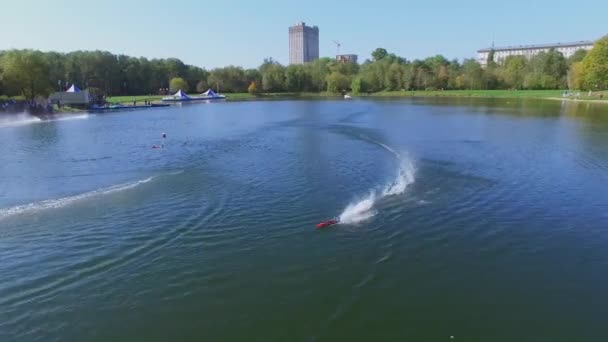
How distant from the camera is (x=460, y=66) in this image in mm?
199250

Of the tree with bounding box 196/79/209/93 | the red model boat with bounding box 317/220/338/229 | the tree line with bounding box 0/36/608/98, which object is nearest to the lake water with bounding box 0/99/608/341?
the red model boat with bounding box 317/220/338/229

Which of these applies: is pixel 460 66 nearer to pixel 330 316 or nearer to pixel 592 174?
pixel 592 174

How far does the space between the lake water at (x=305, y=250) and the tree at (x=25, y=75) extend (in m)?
60.9

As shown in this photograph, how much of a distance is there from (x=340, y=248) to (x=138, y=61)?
182 meters

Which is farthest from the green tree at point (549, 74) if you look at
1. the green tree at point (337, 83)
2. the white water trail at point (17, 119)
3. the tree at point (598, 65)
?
the white water trail at point (17, 119)

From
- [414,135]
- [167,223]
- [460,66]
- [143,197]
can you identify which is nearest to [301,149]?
[414,135]

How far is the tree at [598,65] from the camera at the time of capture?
110 m

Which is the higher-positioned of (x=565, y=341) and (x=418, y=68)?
(x=418, y=68)

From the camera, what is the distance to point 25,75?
278 ft

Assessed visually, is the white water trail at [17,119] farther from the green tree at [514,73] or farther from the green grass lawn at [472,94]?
the green tree at [514,73]

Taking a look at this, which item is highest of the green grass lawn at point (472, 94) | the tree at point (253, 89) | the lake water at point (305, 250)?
the tree at point (253, 89)

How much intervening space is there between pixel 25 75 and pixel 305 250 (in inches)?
3520

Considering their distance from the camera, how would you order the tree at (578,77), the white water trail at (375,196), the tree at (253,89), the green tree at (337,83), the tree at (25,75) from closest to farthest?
the white water trail at (375,196) → the tree at (25,75) → the tree at (578,77) → the tree at (253,89) → the green tree at (337,83)

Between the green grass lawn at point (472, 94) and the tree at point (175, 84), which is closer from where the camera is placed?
the green grass lawn at point (472, 94)
